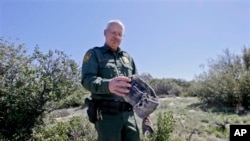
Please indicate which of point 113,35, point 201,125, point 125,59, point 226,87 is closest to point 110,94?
point 125,59

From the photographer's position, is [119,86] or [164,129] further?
[164,129]

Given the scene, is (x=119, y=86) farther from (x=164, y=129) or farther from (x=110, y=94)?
(x=164, y=129)

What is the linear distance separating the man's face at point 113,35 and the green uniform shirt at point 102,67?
0.06 metres

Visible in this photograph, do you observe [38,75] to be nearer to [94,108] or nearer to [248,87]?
[94,108]

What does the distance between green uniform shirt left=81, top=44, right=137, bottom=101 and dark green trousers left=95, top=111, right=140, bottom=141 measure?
160 mm

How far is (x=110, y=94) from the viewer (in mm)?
2805

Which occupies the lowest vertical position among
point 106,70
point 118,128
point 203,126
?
point 203,126

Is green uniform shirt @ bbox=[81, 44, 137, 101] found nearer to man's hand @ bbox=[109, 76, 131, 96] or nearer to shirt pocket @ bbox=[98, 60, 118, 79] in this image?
shirt pocket @ bbox=[98, 60, 118, 79]

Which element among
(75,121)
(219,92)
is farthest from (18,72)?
(219,92)

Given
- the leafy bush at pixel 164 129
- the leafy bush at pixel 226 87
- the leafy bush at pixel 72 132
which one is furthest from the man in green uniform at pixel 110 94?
the leafy bush at pixel 226 87

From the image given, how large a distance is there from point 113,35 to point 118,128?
30.8 inches

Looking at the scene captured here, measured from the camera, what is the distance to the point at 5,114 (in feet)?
24.2

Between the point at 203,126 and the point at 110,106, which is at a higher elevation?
the point at 110,106

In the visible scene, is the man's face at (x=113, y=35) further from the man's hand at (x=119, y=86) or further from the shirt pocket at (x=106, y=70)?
the man's hand at (x=119, y=86)
